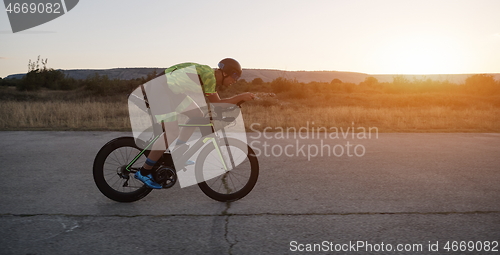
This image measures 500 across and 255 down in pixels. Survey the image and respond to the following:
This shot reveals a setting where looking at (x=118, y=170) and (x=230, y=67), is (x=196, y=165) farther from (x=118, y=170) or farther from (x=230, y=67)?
(x=230, y=67)

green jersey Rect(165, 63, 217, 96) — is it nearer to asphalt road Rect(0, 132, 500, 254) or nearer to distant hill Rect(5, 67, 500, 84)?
asphalt road Rect(0, 132, 500, 254)

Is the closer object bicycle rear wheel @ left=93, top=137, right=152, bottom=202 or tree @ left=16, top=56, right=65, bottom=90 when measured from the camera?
bicycle rear wheel @ left=93, top=137, right=152, bottom=202

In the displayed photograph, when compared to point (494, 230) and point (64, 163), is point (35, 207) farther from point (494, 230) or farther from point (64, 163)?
point (494, 230)

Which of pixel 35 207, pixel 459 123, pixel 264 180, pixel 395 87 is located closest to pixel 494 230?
pixel 264 180

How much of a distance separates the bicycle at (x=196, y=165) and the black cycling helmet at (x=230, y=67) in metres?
0.37

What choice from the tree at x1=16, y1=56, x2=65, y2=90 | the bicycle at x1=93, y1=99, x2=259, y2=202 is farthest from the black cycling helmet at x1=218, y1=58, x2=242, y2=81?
the tree at x1=16, y1=56, x2=65, y2=90

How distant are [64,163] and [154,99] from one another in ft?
11.2

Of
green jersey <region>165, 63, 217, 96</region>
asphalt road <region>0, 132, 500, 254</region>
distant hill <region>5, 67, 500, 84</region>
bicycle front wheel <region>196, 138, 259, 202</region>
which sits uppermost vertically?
distant hill <region>5, 67, 500, 84</region>

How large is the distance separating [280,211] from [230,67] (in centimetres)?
166

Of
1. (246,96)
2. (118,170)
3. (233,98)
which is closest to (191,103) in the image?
(233,98)

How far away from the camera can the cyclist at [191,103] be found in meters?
4.30

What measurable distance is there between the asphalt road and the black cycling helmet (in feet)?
4.91

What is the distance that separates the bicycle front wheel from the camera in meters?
4.61

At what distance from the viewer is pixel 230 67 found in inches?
172
